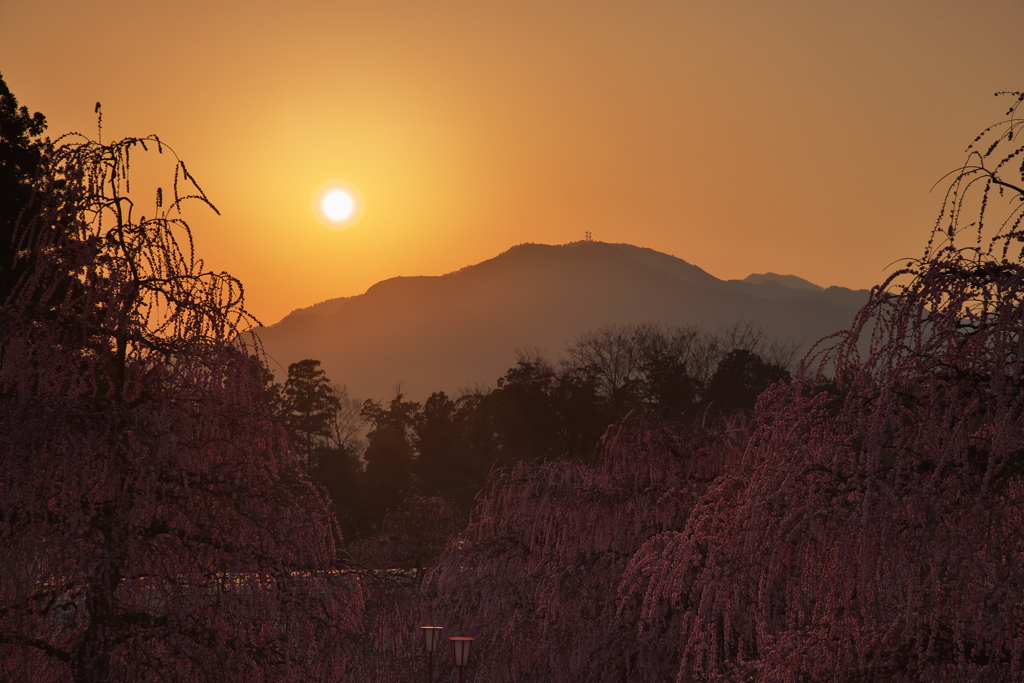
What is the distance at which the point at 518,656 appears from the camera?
51.7 feet

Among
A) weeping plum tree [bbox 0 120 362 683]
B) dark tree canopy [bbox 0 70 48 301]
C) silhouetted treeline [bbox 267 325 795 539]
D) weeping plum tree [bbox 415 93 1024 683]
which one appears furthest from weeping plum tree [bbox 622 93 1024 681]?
silhouetted treeline [bbox 267 325 795 539]

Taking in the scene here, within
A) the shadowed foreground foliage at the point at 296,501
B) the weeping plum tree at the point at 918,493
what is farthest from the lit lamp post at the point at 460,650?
the weeping plum tree at the point at 918,493

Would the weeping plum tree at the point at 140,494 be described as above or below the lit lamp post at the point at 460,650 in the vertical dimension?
above

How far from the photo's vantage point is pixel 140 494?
6656 millimetres

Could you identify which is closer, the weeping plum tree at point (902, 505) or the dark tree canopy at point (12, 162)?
the weeping plum tree at point (902, 505)

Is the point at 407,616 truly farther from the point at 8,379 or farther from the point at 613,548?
the point at 8,379

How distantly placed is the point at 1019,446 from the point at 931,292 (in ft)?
3.46

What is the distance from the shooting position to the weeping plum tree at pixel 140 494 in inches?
260

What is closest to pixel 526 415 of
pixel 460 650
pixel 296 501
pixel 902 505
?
pixel 460 650

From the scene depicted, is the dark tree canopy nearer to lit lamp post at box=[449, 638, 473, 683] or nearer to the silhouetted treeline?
lit lamp post at box=[449, 638, 473, 683]

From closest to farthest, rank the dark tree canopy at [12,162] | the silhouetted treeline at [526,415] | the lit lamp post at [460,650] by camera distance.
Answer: the lit lamp post at [460,650]
the dark tree canopy at [12,162]
the silhouetted treeline at [526,415]

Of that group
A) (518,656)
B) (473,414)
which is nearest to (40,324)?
(518,656)

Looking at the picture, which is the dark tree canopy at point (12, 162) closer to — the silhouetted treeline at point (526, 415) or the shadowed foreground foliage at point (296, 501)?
the shadowed foreground foliage at point (296, 501)

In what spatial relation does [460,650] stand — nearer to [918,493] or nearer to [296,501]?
[296,501]
